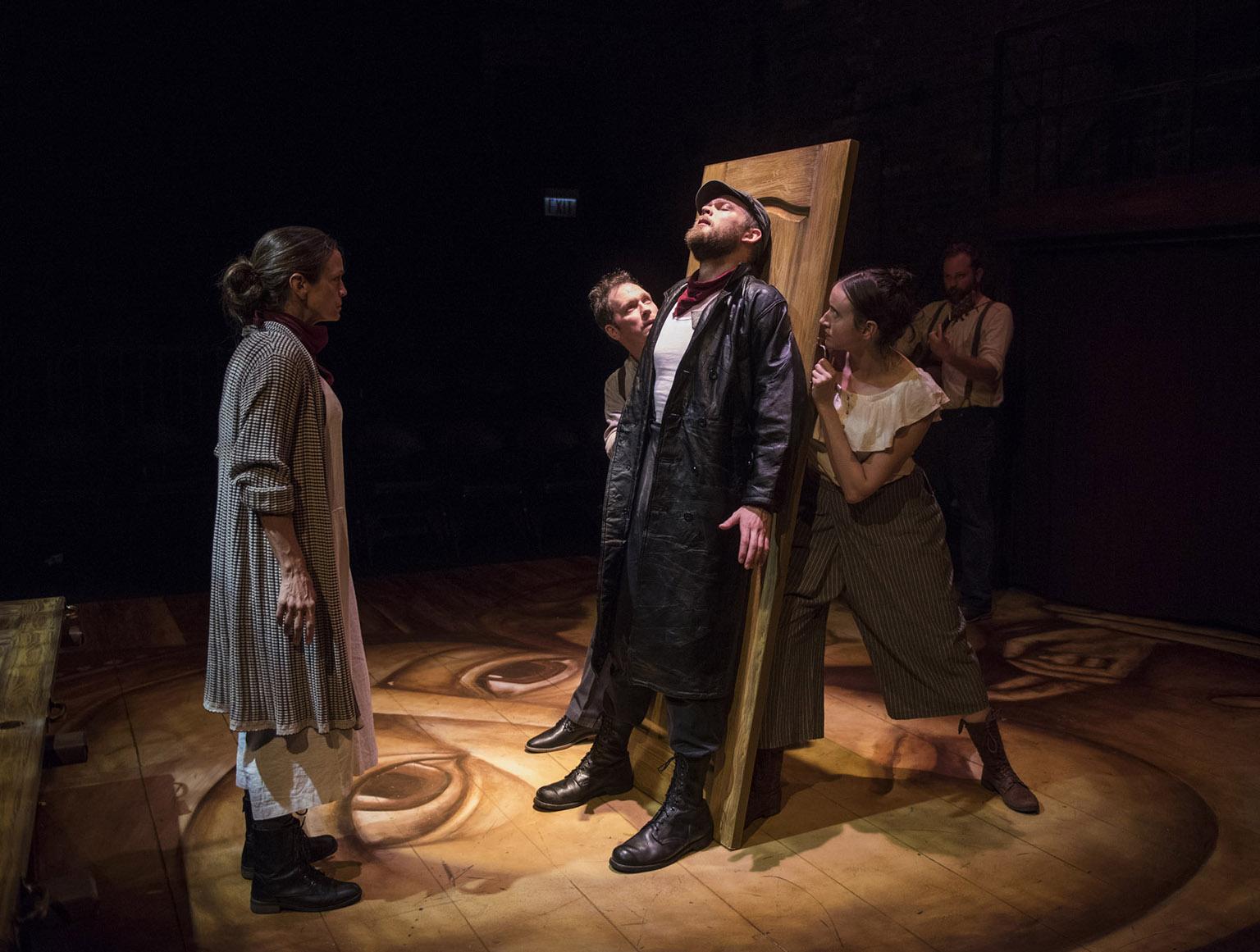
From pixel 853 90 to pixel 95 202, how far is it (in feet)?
14.6

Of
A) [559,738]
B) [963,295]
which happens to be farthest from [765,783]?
[963,295]

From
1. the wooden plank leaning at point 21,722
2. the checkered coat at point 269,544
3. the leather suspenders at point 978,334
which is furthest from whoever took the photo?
the leather suspenders at point 978,334

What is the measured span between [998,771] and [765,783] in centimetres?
68

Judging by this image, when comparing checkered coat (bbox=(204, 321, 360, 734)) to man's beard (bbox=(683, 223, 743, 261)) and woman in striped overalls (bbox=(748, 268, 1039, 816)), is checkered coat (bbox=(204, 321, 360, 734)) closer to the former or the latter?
man's beard (bbox=(683, 223, 743, 261))

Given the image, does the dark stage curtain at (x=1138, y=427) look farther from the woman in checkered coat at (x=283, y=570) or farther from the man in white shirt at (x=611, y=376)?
the woman in checkered coat at (x=283, y=570)

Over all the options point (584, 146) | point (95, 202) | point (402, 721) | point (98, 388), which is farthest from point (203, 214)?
point (402, 721)

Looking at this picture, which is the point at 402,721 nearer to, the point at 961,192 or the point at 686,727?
the point at 686,727

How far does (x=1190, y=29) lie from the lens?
195 inches

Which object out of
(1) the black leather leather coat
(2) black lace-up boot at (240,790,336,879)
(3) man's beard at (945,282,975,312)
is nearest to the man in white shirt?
(1) the black leather leather coat

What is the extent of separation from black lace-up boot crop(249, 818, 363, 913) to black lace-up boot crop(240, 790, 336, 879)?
0.03 meters

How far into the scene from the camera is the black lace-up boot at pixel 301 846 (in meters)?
2.66

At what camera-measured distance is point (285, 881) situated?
261 cm

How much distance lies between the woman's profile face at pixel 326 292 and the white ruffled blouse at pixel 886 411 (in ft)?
4.14

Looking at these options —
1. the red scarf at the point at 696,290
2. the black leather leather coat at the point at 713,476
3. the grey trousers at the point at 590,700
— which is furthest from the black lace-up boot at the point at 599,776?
the red scarf at the point at 696,290
